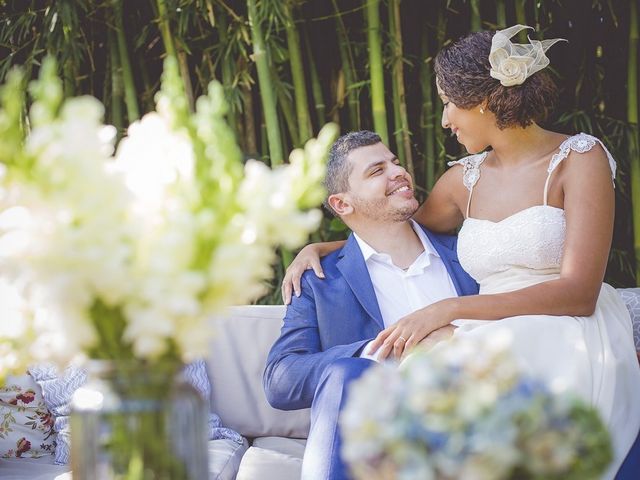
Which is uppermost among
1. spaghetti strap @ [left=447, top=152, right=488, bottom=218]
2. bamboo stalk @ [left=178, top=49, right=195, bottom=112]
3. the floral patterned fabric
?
bamboo stalk @ [left=178, top=49, right=195, bottom=112]

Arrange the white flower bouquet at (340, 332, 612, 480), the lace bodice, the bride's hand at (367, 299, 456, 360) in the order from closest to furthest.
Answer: the white flower bouquet at (340, 332, 612, 480) < the bride's hand at (367, 299, 456, 360) < the lace bodice

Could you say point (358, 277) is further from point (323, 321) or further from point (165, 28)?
point (165, 28)

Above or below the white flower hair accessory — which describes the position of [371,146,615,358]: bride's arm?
below

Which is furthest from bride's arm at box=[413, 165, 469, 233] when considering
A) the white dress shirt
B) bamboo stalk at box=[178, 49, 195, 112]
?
bamboo stalk at box=[178, 49, 195, 112]

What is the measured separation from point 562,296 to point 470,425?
4.90 ft

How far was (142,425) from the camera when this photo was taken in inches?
47.8

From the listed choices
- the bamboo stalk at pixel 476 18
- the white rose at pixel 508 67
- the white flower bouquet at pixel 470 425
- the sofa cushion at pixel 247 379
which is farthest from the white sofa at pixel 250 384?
the white flower bouquet at pixel 470 425

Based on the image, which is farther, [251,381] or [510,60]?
[251,381]

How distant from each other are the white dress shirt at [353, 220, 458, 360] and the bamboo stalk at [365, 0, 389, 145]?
77cm

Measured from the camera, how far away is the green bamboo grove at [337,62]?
3762 millimetres

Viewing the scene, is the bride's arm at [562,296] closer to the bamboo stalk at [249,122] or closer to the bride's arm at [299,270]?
the bride's arm at [299,270]

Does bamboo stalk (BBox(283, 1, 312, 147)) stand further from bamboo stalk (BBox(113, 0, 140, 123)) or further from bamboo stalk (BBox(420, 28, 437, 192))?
bamboo stalk (BBox(113, 0, 140, 123))

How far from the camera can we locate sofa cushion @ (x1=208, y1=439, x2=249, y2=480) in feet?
8.89

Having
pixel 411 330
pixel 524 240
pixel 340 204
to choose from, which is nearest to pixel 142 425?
pixel 411 330
